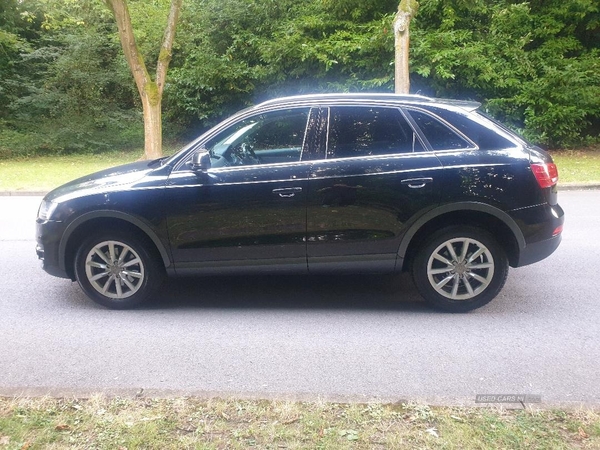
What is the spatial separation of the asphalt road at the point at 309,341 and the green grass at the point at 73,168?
7828 mm

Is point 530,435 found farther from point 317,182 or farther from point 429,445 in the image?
point 317,182

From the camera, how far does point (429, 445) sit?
2.87 m

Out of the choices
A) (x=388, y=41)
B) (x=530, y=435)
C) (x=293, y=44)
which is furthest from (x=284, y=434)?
(x=293, y=44)

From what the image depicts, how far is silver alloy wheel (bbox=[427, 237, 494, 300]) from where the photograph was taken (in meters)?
4.87

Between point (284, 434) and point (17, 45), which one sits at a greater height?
point (17, 45)

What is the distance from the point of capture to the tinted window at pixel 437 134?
4902mm

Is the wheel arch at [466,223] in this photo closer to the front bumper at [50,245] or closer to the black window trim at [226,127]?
the black window trim at [226,127]

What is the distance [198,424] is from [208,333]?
1.54 metres

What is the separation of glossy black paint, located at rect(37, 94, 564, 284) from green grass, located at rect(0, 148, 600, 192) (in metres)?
8.53

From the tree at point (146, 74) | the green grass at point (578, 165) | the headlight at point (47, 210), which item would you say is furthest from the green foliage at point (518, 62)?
the headlight at point (47, 210)

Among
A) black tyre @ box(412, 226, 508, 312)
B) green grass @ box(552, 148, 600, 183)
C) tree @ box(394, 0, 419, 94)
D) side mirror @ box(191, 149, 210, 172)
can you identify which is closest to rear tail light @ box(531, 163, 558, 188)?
black tyre @ box(412, 226, 508, 312)

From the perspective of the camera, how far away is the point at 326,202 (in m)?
4.87

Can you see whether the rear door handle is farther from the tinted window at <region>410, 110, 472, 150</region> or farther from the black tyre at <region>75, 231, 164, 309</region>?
the black tyre at <region>75, 231, 164, 309</region>

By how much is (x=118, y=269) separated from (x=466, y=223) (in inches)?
123
